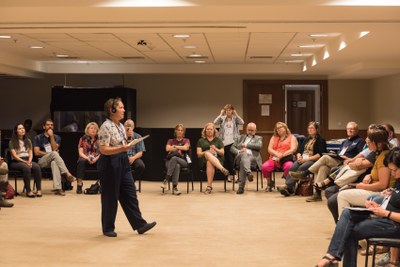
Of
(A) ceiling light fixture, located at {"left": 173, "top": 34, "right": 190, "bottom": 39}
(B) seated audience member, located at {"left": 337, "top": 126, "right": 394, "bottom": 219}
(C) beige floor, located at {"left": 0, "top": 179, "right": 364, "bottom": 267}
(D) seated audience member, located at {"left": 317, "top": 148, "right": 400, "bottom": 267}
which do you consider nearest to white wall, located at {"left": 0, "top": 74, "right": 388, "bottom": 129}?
(A) ceiling light fixture, located at {"left": 173, "top": 34, "right": 190, "bottom": 39}

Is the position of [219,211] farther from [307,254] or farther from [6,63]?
[6,63]

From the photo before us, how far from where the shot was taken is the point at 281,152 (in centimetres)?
1053

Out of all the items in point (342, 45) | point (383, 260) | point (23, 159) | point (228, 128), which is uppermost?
point (342, 45)

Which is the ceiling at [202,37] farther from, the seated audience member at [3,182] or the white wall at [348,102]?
the seated audience member at [3,182]

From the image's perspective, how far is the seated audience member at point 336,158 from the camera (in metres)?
8.45

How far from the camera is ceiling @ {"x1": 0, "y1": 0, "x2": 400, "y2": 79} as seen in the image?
6.50 m

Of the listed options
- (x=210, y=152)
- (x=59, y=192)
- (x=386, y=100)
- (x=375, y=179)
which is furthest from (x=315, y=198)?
(x=386, y=100)

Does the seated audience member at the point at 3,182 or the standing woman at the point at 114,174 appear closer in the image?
the standing woman at the point at 114,174

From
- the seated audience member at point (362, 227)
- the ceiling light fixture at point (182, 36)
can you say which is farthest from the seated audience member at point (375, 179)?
the ceiling light fixture at point (182, 36)

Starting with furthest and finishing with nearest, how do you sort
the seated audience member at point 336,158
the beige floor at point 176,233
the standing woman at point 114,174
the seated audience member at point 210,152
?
the seated audience member at point 210,152
the seated audience member at point 336,158
the standing woman at point 114,174
the beige floor at point 176,233

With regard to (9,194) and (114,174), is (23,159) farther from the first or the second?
(114,174)

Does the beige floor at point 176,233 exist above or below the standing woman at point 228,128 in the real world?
below

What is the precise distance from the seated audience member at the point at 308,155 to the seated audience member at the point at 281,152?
309mm

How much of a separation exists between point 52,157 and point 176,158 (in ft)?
6.72
